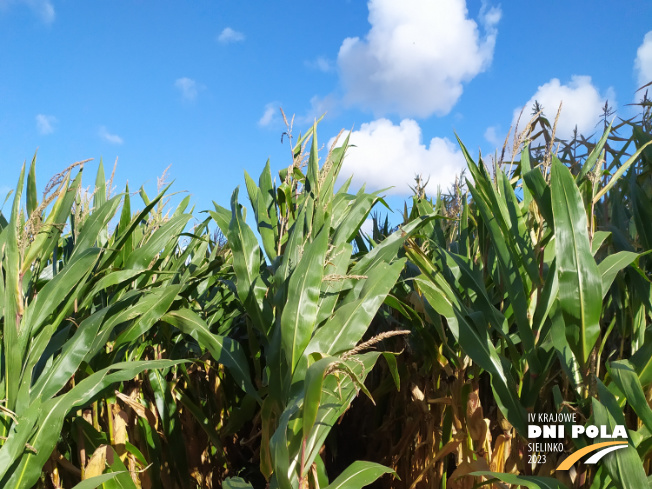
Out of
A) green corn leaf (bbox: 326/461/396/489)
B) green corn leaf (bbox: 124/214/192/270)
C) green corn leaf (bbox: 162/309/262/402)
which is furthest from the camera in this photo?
green corn leaf (bbox: 124/214/192/270)

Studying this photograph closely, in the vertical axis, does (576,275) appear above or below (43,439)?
above

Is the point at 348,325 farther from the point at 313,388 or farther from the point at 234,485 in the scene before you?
the point at 234,485

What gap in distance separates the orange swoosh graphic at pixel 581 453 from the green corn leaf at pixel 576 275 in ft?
0.69

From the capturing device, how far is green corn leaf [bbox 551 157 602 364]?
4.26ft

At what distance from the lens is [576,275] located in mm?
1309

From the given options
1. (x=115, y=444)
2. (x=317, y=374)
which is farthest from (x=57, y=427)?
(x=317, y=374)

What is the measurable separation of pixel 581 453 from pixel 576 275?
0.47 metres

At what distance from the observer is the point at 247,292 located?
169 centimetres

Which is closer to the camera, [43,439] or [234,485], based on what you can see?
[43,439]

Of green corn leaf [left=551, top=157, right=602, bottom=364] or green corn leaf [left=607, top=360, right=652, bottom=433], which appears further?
green corn leaf [left=551, top=157, right=602, bottom=364]

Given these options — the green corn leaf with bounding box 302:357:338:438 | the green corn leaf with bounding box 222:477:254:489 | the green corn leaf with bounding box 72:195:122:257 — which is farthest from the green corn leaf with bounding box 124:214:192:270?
the green corn leaf with bounding box 302:357:338:438

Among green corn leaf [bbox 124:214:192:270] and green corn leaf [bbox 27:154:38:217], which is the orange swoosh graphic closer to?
green corn leaf [bbox 124:214:192:270]

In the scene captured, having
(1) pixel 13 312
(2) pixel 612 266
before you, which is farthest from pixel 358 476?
(1) pixel 13 312

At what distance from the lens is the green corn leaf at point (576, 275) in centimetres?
130
